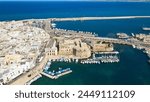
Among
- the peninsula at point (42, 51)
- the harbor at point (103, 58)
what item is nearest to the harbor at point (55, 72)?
the peninsula at point (42, 51)

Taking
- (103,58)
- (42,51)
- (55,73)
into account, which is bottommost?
(55,73)

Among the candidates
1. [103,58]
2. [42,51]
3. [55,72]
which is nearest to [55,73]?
[55,72]

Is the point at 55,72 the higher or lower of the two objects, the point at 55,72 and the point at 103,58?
the lower

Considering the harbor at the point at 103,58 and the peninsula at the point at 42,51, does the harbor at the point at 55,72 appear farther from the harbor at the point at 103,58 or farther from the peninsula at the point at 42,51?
the harbor at the point at 103,58

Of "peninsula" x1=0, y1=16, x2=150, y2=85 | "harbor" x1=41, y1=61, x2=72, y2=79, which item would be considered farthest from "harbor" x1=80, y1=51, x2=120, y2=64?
"harbor" x1=41, y1=61, x2=72, y2=79

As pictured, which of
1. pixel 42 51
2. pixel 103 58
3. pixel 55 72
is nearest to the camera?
pixel 55 72

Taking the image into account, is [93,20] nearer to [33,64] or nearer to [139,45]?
[139,45]

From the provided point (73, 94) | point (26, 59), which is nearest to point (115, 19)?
point (26, 59)

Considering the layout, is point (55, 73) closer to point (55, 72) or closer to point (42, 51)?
point (55, 72)

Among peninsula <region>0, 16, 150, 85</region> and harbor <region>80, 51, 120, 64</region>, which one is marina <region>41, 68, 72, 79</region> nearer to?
peninsula <region>0, 16, 150, 85</region>

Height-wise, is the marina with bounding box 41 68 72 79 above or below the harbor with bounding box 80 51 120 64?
below

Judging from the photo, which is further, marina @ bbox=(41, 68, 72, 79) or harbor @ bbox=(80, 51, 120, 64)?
harbor @ bbox=(80, 51, 120, 64)
